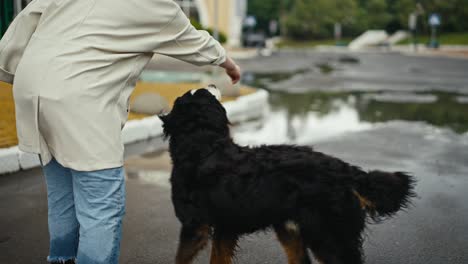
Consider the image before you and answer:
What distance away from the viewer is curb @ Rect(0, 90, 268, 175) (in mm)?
6039

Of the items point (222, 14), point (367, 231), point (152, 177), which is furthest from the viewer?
point (222, 14)

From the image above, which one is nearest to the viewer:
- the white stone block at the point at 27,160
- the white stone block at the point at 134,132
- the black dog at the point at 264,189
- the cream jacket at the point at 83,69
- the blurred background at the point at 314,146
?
the cream jacket at the point at 83,69

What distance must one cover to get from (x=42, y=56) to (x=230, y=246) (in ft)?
4.74

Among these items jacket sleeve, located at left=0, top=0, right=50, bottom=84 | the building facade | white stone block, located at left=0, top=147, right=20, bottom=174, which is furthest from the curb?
the building facade

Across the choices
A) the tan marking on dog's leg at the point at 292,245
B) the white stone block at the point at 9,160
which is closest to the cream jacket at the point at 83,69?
the tan marking on dog's leg at the point at 292,245

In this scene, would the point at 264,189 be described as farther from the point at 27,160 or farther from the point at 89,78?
the point at 27,160

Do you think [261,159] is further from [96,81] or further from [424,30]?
[424,30]

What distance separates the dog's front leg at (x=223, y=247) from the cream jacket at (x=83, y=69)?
0.81 m

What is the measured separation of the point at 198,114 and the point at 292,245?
0.97 meters

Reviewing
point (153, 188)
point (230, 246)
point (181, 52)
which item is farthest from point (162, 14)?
point (153, 188)

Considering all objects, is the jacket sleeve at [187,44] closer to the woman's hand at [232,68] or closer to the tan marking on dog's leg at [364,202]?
the woman's hand at [232,68]

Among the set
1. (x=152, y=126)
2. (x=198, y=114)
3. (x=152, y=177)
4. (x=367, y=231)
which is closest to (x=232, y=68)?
(x=198, y=114)

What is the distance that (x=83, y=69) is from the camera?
8.32ft

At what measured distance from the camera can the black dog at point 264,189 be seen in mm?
2811
